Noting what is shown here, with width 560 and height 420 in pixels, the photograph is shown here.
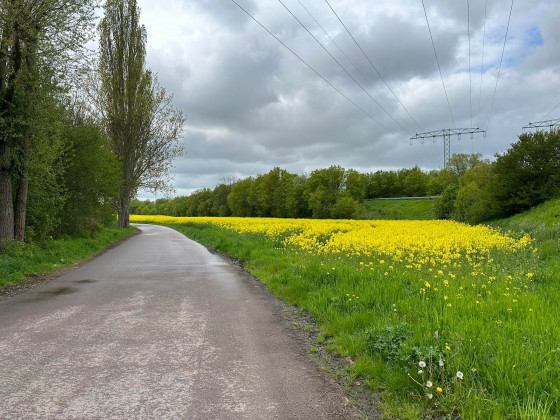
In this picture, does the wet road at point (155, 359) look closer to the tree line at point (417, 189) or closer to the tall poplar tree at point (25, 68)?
the tall poplar tree at point (25, 68)

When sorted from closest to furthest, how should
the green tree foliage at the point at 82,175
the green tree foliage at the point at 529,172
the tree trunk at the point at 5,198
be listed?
1. the tree trunk at the point at 5,198
2. the green tree foliage at the point at 82,175
3. the green tree foliage at the point at 529,172

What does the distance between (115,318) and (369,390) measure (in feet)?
14.2

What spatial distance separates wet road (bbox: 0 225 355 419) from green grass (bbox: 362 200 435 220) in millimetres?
67892

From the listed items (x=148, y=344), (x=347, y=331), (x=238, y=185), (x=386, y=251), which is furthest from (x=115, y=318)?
(x=238, y=185)

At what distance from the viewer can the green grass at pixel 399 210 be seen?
72.5m

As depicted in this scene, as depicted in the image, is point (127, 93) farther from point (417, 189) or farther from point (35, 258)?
point (417, 189)

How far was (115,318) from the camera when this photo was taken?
6.18 meters

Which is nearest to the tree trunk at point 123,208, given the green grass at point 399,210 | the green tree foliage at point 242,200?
the green grass at point 399,210

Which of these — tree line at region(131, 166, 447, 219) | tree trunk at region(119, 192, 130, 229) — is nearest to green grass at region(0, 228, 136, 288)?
tree trunk at region(119, 192, 130, 229)

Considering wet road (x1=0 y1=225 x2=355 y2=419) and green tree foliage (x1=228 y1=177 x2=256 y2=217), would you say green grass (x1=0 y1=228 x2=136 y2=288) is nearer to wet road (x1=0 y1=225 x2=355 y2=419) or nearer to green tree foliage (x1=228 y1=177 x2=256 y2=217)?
wet road (x1=0 y1=225 x2=355 y2=419)

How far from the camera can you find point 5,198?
→ 11391mm

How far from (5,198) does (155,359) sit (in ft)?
32.9

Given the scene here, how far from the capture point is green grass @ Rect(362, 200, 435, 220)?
72500mm

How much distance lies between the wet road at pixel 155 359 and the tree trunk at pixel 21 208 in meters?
5.05
